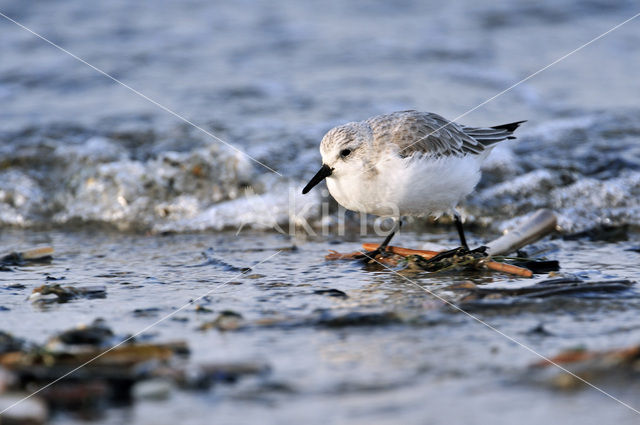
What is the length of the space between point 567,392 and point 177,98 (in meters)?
7.38

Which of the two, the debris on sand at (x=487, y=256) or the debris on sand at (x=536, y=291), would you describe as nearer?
the debris on sand at (x=536, y=291)

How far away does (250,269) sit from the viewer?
4.86 meters

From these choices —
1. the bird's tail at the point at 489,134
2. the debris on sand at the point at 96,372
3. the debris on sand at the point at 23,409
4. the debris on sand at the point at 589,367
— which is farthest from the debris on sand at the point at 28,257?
the debris on sand at the point at 589,367

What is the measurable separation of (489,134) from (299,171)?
220cm

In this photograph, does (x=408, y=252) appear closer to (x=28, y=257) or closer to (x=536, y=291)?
(x=536, y=291)

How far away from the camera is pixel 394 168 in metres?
4.63

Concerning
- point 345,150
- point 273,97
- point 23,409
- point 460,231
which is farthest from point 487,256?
point 273,97

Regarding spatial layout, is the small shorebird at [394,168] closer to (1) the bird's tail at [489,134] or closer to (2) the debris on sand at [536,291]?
(1) the bird's tail at [489,134]

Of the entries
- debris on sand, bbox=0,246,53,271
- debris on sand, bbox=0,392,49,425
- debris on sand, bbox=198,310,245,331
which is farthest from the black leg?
debris on sand, bbox=0,392,49,425

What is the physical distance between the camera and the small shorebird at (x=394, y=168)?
464 centimetres

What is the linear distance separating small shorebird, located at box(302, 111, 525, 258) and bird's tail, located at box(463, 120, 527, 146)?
0.46 meters

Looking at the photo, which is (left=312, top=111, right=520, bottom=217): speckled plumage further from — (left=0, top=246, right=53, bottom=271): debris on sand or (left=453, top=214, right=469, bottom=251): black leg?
→ (left=0, top=246, right=53, bottom=271): debris on sand

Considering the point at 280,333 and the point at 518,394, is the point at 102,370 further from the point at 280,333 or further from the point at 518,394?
the point at 518,394

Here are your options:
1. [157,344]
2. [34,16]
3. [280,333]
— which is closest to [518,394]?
[280,333]
